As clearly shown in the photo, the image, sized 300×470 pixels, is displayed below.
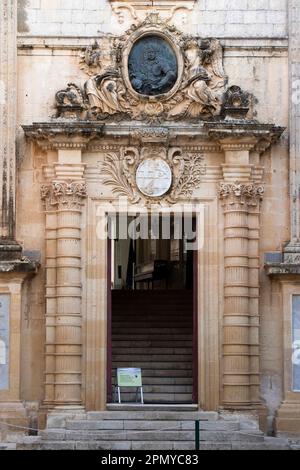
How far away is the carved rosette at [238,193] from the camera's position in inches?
819

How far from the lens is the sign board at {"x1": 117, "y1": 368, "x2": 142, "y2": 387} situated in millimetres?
21211

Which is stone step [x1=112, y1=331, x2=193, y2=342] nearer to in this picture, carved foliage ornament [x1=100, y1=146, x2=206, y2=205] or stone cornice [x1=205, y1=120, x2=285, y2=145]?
carved foliage ornament [x1=100, y1=146, x2=206, y2=205]

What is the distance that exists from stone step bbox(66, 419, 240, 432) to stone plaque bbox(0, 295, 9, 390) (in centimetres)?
125

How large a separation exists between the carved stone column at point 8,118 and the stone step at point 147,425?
9.60 ft

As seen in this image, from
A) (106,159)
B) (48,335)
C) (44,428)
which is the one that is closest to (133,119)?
(106,159)

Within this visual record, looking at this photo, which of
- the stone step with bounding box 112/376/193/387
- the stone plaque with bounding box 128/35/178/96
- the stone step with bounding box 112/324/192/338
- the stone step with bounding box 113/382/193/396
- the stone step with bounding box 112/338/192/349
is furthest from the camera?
the stone step with bounding box 112/324/192/338

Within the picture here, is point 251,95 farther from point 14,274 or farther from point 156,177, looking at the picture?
point 14,274

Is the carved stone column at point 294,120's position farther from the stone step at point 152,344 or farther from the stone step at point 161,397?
the stone step at point 152,344

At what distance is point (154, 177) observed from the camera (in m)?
21.0

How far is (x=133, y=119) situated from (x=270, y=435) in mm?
5603

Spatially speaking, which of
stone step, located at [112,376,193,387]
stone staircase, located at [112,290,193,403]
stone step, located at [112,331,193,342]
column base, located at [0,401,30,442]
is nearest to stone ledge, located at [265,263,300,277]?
stone staircase, located at [112,290,193,403]

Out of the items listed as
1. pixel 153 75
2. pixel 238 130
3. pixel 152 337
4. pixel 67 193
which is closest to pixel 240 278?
pixel 238 130

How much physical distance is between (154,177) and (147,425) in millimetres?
4026

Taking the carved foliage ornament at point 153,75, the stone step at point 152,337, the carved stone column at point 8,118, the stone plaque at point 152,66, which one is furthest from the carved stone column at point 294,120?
the carved stone column at point 8,118
